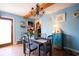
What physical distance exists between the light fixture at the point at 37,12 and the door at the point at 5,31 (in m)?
0.39

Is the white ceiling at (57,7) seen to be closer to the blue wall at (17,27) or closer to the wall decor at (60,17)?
the wall decor at (60,17)

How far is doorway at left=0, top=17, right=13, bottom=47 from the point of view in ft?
5.10

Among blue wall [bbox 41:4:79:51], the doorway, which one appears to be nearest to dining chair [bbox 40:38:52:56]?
blue wall [bbox 41:4:79:51]

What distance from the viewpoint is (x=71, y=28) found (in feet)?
5.00

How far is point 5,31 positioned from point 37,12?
58cm

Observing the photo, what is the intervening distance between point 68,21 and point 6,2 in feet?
3.20

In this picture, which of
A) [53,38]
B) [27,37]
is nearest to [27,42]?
[27,37]

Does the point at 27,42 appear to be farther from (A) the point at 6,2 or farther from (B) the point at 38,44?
(A) the point at 6,2

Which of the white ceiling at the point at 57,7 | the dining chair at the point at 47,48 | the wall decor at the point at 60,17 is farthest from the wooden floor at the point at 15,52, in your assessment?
the white ceiling at the point at 57,7

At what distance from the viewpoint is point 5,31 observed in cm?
158

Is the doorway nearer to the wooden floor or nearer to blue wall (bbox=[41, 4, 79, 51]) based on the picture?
the wooden floor

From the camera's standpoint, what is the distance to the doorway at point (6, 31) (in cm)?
156

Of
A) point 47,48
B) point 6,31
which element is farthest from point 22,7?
point 47,48

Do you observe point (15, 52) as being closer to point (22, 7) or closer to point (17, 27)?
point (17, 27)
